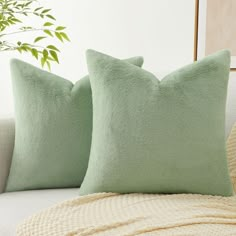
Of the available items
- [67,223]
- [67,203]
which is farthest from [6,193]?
[67,223]

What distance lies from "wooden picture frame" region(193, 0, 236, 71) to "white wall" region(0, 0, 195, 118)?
56 mm

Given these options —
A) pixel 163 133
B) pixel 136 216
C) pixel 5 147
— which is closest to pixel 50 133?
pixel 5 147

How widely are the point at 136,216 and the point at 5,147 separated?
692mm

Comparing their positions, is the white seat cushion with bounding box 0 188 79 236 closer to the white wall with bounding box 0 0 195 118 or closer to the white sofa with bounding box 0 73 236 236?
the white sofa with bounding box 0 73 236 236

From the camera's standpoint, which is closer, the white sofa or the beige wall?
the white sofa

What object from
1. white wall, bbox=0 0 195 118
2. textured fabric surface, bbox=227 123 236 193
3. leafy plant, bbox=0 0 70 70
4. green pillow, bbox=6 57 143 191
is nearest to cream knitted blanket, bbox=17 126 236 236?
textured fabric surface, bbox=227 123 236 193

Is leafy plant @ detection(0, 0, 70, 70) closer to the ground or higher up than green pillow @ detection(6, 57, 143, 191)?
higher up

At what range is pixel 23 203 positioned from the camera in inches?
68.9

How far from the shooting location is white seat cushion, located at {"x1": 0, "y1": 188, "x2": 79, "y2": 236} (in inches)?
62.1

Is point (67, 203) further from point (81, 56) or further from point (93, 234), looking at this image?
point (81, 56)

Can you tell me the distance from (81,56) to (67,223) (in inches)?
63.3

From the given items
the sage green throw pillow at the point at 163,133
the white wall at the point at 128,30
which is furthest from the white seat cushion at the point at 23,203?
the white wall at the point at 128,30

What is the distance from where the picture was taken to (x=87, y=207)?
1620mm

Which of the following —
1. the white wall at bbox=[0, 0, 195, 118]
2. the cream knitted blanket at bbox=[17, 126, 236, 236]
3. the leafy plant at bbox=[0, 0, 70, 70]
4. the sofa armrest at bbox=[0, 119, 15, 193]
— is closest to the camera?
the cream knitted blanket at bbox=[17, 126, 236, 236]
